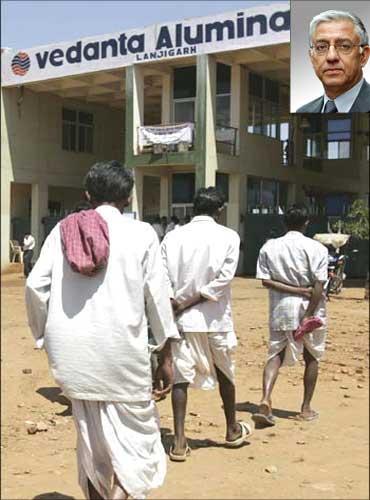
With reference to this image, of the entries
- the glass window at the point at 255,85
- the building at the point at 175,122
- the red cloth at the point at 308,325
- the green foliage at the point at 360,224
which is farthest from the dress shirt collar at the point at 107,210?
the glass window at the point at 255,85

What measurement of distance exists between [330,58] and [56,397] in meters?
3.13

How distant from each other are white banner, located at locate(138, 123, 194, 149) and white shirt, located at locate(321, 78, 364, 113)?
44.2 feet

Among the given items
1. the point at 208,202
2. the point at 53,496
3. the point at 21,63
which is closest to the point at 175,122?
the point at 21,63

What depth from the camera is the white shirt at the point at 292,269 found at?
453cm

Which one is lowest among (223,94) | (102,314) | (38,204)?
(102,314)

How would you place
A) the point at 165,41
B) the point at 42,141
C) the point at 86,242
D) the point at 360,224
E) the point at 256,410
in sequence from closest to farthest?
the point at 86,242 < the point at 256,410 < the point at 360,224 < the point at 165,41 < the point at 42,141

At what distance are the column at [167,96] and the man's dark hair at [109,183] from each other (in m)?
16.1

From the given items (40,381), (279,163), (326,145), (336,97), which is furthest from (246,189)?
(336,97)

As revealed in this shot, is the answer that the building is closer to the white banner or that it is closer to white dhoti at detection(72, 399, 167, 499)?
the white banner

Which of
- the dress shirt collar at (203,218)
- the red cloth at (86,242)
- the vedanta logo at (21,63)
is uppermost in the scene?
the vedanta logo at (21,63)

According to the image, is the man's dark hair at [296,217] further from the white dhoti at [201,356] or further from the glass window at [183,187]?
the glass window at [183,187]

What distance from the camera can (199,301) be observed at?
3873mm

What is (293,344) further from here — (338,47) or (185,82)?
(185,82)

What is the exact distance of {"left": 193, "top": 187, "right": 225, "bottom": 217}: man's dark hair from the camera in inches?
157
